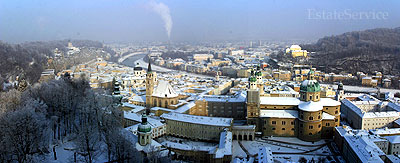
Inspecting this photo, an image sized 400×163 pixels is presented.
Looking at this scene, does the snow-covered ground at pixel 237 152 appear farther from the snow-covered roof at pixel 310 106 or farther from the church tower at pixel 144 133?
the church tower at pixel 144 133

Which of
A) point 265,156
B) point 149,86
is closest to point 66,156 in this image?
point 265,156

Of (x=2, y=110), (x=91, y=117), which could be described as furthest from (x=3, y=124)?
(x=91, y=117)

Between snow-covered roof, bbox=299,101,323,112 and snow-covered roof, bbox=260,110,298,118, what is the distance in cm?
123

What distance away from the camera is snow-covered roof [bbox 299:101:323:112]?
25578 mm

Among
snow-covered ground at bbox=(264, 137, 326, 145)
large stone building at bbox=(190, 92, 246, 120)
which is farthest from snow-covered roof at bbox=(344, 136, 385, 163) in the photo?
large stone building at bbox=(190, 92, 246, 120)

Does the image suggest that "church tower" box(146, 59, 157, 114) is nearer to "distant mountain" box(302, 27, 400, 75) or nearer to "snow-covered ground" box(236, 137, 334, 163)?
"snow-covered ground" box(236, 137, 334, 163)

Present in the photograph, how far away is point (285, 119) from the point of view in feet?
87.9

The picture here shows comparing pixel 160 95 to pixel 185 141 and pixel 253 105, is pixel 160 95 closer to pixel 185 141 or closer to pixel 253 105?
pixel 185 141

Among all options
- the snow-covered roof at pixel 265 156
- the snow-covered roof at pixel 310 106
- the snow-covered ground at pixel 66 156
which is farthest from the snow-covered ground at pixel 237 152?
the snow-covered ground at pixel 66 156

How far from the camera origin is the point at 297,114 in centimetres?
2728

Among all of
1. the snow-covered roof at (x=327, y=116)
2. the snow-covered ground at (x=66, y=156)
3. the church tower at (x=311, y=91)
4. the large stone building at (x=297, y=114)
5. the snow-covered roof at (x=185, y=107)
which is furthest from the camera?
the snow-covered roof at (x=185, y=107)

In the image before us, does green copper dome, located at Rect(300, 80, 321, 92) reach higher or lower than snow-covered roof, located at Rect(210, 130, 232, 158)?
higher

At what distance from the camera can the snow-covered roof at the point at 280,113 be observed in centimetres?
2695

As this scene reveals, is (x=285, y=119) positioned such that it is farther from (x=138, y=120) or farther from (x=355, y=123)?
(x=138, y=120)
